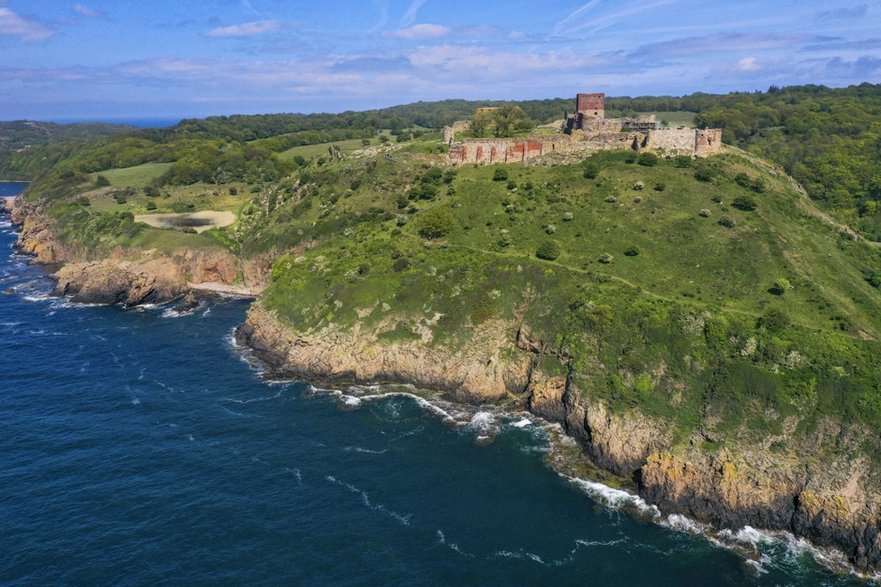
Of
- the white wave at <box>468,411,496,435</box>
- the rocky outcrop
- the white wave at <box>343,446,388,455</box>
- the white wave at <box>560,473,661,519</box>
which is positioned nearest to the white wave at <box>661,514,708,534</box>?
the white wave at <box>560,473,661,519</box>

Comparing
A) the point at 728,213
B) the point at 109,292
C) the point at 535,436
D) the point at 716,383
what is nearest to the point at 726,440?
the point at 716,383

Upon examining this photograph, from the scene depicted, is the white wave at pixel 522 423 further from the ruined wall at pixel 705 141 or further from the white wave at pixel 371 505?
the ruined wall at pixel 705 141

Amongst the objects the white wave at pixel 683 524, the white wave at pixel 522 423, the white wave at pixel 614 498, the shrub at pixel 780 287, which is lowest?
the white wave at pixel 683 524

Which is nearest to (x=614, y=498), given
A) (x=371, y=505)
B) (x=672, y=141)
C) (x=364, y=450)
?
(x=371, y=505)

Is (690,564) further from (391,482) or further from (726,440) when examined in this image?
(391,482)

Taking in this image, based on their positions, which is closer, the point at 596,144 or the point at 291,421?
the point at 291,421

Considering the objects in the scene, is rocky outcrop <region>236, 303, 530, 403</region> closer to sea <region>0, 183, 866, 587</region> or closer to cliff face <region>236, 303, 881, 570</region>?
cliff face <region>236, 303, 881, 570</region>

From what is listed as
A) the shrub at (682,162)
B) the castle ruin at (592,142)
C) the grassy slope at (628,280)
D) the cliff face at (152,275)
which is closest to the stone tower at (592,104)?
the castle ruin at (592,142)
